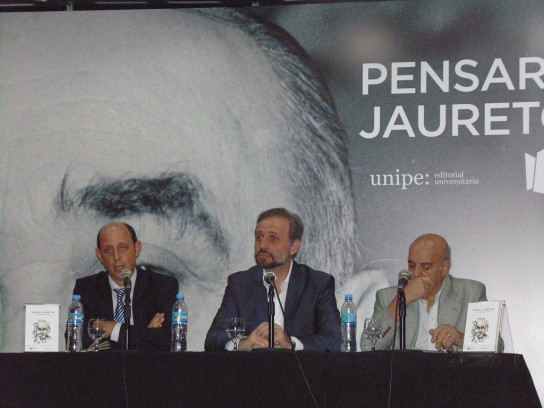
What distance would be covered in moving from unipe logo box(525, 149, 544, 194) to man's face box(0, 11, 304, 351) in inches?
57.4

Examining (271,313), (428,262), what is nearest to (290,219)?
(428,262)

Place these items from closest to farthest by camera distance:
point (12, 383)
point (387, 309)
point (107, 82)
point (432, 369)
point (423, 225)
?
point (432, 369) → point (12, 383) → point (387, 309) → point (423, 225) → point (107, 82)

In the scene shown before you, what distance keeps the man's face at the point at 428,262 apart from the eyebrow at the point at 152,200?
128 cm

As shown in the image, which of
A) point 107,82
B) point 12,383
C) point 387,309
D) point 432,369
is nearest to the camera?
point 432,369

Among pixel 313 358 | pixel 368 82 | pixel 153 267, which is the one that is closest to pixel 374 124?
pixel 368 82

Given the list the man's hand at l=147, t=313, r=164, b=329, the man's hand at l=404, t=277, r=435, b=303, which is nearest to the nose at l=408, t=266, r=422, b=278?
the man's hand at l=404, t=277, r=435, b=303

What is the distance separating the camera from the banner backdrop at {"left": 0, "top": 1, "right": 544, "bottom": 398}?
6004 millimetres

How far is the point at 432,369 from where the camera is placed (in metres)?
3.90

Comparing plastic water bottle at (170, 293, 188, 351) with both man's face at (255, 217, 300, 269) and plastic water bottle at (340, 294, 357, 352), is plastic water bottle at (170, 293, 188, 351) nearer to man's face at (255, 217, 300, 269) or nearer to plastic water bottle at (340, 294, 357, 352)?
man's face at (255, 217, 300, 269)

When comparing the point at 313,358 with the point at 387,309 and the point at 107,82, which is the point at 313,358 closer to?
the point at 387,309

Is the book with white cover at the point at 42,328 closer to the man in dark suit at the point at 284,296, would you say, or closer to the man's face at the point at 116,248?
the man in dark suit at the point at 284,296

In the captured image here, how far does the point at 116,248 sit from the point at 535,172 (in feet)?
8.40

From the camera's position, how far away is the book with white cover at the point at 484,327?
399 centimetres

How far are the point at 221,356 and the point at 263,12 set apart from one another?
2990 mm
